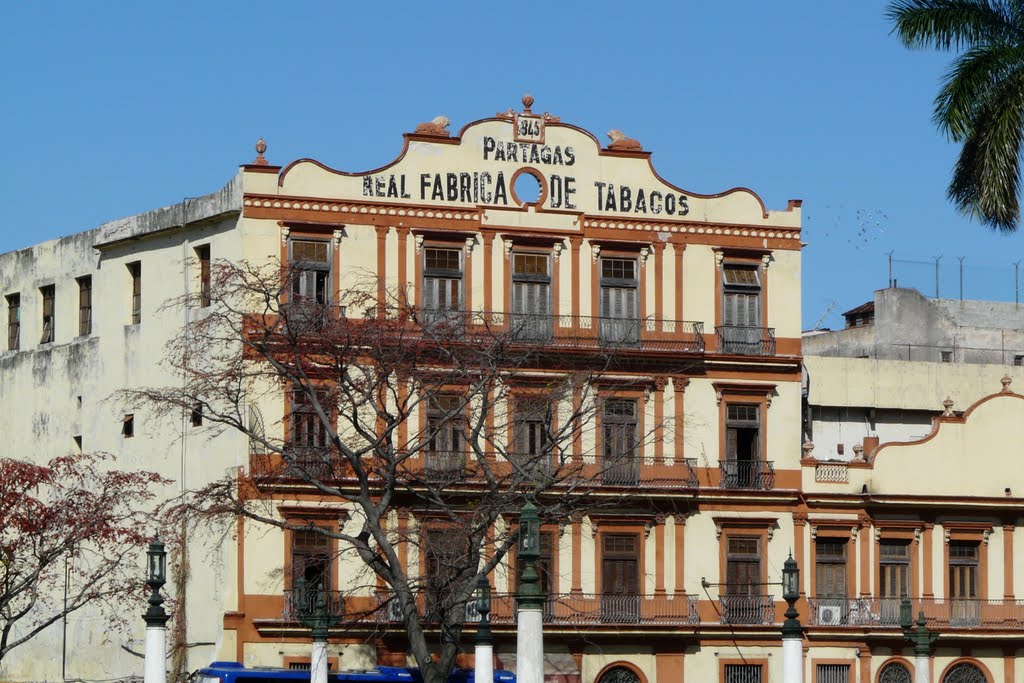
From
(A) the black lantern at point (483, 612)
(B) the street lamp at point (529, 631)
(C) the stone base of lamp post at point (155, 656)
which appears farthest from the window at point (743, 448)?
(B) the street lamp at point (529, 631)

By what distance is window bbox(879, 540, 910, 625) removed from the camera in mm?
64312

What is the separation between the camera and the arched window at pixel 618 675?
61500 mm

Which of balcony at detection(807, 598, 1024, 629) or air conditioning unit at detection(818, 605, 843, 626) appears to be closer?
air conditioning unit at detection(818, 605, 843, 626)

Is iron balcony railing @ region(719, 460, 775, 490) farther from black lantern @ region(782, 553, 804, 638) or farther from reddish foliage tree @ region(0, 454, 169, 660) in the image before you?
black lantern @ region(782, 553, 804, 638)

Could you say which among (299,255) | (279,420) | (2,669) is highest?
(299,255)

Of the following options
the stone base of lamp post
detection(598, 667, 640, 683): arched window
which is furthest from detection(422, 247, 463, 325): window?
the stone base of lamp post

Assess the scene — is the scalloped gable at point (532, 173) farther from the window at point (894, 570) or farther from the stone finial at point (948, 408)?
the window at point (894, 570)

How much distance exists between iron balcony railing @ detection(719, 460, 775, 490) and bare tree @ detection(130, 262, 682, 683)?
2557 millimetres

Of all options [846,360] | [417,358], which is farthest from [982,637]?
[417,358]

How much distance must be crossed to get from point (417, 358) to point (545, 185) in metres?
7.32

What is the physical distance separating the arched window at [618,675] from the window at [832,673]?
4858mm

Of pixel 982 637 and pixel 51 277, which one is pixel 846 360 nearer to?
pixel 982 637

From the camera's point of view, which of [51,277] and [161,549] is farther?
[51,277]

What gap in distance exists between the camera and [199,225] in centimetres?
6088
